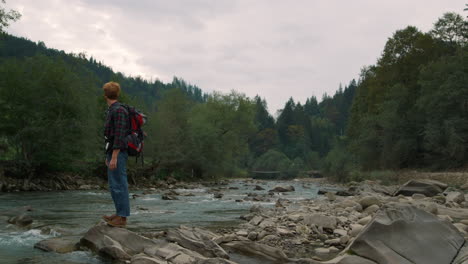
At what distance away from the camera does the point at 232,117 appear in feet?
219

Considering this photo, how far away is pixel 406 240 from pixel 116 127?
Result: 513 cm

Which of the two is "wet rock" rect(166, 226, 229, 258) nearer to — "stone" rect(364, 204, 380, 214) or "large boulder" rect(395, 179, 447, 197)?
"stone" rect(364, 204, 380, 214)

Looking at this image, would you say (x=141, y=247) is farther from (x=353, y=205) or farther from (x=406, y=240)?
(x=353, y=205)

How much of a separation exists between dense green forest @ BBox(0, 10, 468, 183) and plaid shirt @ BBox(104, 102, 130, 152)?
78.5 feet

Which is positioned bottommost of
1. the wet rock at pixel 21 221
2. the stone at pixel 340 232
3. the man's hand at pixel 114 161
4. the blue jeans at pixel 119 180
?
the wet rock at pixel 21 221

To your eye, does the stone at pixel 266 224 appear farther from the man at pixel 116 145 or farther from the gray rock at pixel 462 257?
the gray rock at pixel 462 257

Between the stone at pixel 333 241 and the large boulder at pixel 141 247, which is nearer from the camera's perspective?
the large boulder at pixel 141 247

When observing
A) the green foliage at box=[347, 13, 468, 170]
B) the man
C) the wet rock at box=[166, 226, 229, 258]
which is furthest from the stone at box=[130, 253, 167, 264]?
the green foliage at box=[347, 13, 468, 170]

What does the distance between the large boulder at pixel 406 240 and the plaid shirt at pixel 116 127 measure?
4159mm

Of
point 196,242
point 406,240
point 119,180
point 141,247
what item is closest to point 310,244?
point 406,240

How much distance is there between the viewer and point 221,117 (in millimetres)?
66062

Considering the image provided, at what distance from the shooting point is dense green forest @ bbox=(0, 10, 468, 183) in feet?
100

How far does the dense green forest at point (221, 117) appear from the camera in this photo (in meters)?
30.5

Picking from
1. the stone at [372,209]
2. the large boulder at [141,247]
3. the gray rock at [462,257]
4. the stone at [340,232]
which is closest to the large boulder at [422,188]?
the stone at [372,209]
